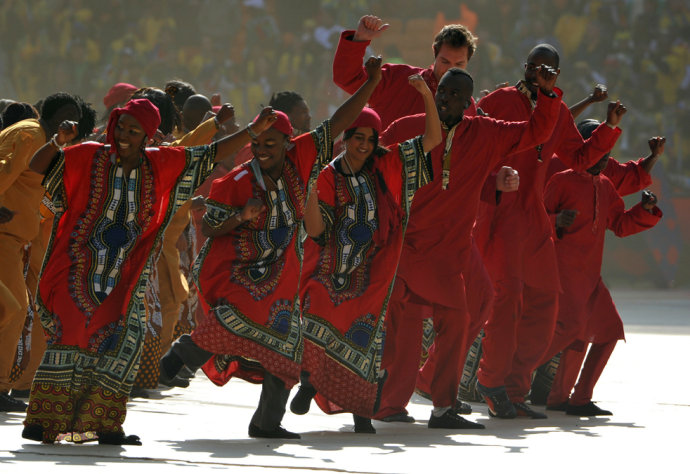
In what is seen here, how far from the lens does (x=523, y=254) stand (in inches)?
358

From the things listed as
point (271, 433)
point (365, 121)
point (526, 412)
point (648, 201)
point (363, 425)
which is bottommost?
point (271, 433)

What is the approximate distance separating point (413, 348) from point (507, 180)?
3.56ft

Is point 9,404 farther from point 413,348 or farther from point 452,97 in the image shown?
point 452,97

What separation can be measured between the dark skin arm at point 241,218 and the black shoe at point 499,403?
87.3 inches

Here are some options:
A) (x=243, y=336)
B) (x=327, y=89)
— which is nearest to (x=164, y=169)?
(x=243, y=336)

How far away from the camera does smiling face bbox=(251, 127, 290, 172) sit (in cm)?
741

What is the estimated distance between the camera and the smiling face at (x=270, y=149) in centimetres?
741

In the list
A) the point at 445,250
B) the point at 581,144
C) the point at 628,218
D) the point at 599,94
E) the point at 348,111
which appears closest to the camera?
the point at 348,111

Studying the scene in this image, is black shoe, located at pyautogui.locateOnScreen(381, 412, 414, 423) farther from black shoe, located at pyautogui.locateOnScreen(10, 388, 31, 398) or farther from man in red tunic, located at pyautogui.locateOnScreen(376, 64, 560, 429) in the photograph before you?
black shoe, located at pyautogui.locateOnScreen(10, 388, 31, 398)

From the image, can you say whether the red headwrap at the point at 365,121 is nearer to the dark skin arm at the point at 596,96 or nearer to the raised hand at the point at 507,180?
the raised hand at the point at 507,180

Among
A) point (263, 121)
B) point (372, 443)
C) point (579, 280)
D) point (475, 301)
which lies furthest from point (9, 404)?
point (579, 280)

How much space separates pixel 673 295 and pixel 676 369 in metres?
9.46

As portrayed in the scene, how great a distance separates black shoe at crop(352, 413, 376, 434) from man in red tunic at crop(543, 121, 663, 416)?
1.93m

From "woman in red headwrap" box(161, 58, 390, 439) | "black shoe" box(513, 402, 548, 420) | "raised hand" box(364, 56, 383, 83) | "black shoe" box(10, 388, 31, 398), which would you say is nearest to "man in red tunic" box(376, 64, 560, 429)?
"raised hand" box(364, 56, 383, 83)
